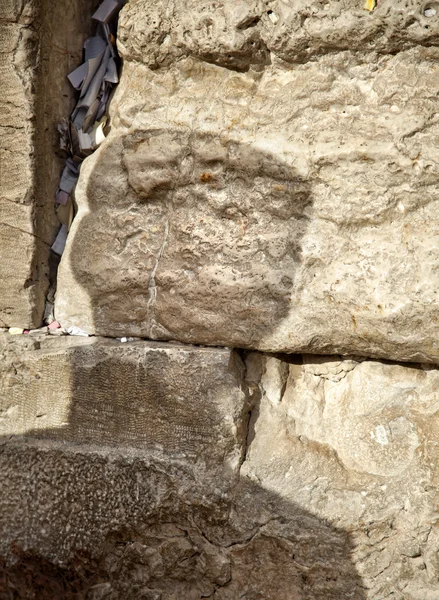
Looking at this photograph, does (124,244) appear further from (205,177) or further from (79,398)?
(79,398)

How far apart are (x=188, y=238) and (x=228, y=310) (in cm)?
26

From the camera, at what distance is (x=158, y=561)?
7.33 ft

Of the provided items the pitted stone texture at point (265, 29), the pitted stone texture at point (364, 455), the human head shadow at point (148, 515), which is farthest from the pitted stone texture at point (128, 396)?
the pitted stone texture at point (265, 29)

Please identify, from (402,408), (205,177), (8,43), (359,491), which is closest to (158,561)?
(359,491)

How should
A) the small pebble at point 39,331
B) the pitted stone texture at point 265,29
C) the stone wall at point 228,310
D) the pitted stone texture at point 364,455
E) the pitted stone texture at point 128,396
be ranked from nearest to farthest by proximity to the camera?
1. the pitted stone texture at point 265,29
2. the stone wall at point 228,310
3. the pitted stone texture at point 364,455
4. the pitted stone texture at point 128,396
5. the small pebble at point 39,331

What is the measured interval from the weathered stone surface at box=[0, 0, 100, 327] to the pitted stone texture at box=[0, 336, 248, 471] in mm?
203

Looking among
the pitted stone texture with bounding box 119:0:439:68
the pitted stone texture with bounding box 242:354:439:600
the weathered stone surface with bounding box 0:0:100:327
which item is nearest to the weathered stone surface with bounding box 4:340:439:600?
the pitted stone texture with bounding box 242:354:439:600

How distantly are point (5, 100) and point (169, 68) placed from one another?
0.55 metres

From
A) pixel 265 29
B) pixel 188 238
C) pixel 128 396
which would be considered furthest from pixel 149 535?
pixel 265 29

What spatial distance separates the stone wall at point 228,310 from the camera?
1.93 m

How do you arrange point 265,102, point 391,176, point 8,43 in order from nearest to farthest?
1. point 391,176
2. point 265,102
3. point 8,43

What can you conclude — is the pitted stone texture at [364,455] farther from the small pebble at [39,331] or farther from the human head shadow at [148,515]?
the small pebble at [39,331]

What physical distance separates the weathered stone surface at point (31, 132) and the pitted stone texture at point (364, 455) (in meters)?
0.85

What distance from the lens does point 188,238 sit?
6.96ft
